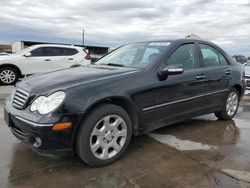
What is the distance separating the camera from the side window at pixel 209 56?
481 centimetres

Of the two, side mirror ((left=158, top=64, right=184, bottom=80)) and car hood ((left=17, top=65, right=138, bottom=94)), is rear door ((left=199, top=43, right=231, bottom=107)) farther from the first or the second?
car hood ((left=17, top=65, right=138, bottom=94))

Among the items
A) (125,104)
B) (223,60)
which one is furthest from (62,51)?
(125,104)

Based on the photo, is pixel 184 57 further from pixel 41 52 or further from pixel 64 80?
pixel 41 52

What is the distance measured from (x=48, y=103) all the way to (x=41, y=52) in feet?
29.2

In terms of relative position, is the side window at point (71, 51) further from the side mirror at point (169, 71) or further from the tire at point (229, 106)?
the side mirror at point (169, 71)

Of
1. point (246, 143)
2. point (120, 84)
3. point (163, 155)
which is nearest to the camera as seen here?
point (120, 84)

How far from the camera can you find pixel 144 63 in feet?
13.1

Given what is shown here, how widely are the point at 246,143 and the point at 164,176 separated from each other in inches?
71.6

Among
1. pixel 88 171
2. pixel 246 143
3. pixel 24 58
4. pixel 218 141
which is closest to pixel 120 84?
pixel 88 171

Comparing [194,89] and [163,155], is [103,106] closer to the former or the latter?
[163,155]

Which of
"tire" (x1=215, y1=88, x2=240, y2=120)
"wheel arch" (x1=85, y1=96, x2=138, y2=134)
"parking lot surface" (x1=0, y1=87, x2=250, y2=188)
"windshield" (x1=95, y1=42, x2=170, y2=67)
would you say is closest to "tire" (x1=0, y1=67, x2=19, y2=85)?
"parking lot surface" (x1=0, y1=87, x2=250, y2=188)

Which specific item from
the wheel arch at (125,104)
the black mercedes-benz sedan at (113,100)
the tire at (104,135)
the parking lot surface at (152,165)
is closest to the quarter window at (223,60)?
Result: the black mercedes-benz sedan at (113,100)

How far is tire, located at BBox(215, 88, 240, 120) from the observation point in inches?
210

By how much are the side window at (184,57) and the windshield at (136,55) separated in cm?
18
